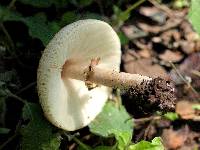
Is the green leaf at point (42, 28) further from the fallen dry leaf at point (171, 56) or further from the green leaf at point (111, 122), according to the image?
the fallen dry leaf at point (171, 56)

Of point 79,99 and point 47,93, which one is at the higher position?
point 47,93

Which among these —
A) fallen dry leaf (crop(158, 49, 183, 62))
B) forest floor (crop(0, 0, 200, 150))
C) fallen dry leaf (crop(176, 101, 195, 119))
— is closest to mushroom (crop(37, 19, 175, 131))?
forest floor (crop(0, 0, 200, 150))

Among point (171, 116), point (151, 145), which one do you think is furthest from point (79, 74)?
point (171, 116)

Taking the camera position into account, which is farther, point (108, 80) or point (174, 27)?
point (174, 27)

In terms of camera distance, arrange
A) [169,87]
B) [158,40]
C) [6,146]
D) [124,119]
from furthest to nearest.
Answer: [158,40]
[124,119]
[6,146]
[169,87]

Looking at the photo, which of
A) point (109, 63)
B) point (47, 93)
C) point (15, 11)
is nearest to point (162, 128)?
point (109, 63)

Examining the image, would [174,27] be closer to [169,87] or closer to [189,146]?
[189,146]

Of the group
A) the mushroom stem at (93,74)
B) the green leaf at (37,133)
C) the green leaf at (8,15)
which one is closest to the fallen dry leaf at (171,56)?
the mushroom stem at (93,74)

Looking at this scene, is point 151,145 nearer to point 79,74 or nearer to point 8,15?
point 79,74
